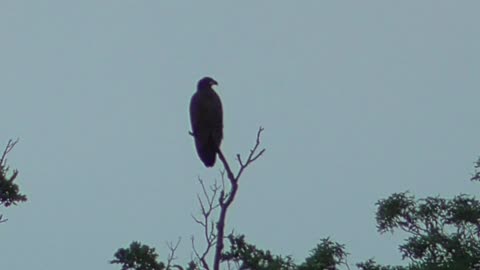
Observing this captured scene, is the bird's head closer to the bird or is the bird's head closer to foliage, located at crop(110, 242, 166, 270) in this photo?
the bird

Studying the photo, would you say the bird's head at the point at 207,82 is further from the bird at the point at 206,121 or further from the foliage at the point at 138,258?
the foliage at the point at 138,258

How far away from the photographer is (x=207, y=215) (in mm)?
6668

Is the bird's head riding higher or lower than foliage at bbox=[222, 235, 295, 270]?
higher

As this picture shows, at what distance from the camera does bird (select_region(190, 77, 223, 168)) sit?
822 cm

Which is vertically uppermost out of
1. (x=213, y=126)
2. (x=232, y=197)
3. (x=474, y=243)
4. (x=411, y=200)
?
(x=411, y=200)

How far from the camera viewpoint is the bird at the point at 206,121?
8219 millimetres

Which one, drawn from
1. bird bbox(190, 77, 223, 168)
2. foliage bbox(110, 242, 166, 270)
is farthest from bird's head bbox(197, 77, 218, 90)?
foliage bbox(110, 242, 166, 270)

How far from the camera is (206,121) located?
28.4 ft

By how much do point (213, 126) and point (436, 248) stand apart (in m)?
5.65

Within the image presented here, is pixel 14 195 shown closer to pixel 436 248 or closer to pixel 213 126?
pixel 213 126

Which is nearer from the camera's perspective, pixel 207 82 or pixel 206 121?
pixel 206 121

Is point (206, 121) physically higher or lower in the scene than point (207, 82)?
lower

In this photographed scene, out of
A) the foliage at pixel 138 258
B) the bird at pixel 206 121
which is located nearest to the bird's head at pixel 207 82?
the bird at pixel 206 121

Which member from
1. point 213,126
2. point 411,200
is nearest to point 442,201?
point 411,200
